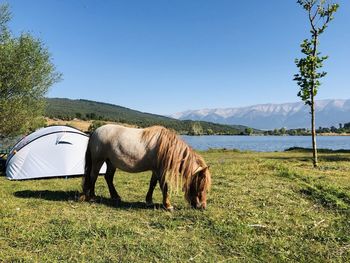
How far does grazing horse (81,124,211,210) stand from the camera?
27.4ft

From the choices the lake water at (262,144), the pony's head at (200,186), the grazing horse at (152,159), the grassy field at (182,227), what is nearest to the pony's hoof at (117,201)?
the grazing horse at (152,159)

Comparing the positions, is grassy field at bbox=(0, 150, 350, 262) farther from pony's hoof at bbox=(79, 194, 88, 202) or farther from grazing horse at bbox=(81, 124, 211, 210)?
grazing horse at bbox=(81, 124, 211, 210)

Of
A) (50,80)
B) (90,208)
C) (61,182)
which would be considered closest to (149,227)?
(90,208)

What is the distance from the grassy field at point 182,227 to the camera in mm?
5383

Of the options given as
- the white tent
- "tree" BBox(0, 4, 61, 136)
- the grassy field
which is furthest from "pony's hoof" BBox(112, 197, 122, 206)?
"tree" BBox(0, 4, 61, 136)

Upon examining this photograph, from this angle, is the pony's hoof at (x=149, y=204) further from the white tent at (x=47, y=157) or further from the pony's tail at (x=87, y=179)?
the white tent at (x=47, y=157)

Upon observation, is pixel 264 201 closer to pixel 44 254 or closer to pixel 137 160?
pixel 137 160

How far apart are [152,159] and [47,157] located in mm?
7143

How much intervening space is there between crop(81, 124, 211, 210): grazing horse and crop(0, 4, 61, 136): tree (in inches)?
633

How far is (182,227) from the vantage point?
268 inches

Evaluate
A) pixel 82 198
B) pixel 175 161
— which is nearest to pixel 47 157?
pixel 82 198

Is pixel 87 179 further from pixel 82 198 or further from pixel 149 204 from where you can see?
pixel 149 204

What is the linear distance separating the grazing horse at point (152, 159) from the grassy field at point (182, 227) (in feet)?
1.77

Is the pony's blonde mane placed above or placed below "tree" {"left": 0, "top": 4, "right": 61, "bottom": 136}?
below
